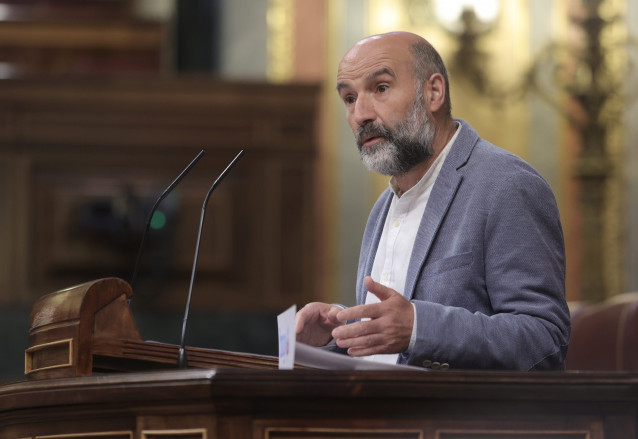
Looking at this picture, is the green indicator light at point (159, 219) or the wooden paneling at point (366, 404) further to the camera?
the green indicator light at point (159, 219)

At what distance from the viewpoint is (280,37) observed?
672cm

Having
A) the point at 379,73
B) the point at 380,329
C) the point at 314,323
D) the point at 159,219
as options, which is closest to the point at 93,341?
the point at 314,323

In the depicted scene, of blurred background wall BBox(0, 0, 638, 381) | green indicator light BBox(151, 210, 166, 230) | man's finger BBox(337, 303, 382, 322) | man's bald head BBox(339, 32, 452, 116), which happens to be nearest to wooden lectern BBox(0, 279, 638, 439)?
man's finger BBox(337, 303, 382, 322)

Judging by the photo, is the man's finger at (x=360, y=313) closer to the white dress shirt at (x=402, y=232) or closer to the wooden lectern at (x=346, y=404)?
the wooden lectern at (x=346, y=404)

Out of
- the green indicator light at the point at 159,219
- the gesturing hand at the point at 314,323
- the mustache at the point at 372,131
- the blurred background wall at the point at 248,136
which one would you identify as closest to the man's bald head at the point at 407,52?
the mustache at the point at 372,131

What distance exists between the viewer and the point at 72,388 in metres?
1.54

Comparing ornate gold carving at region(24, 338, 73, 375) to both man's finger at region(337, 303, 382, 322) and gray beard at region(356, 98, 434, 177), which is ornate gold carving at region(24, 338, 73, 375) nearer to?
man's finger at region(337, 303, 382, 322)

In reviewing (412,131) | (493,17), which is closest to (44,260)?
(493,17)

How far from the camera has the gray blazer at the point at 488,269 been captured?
175cm

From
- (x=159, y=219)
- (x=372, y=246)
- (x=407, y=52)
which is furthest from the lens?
→ (x=159, y=219)

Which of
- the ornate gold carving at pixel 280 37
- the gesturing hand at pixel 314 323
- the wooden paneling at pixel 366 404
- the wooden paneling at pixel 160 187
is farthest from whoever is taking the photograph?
the ornate gold carving at pixel 280 37

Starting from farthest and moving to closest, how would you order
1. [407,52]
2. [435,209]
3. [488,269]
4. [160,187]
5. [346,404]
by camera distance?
[160,187] < [407,52] < [435,209] < [488,269] < [346,404]

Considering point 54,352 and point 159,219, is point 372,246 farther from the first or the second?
point 159,219

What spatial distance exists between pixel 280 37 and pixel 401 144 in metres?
4.70
